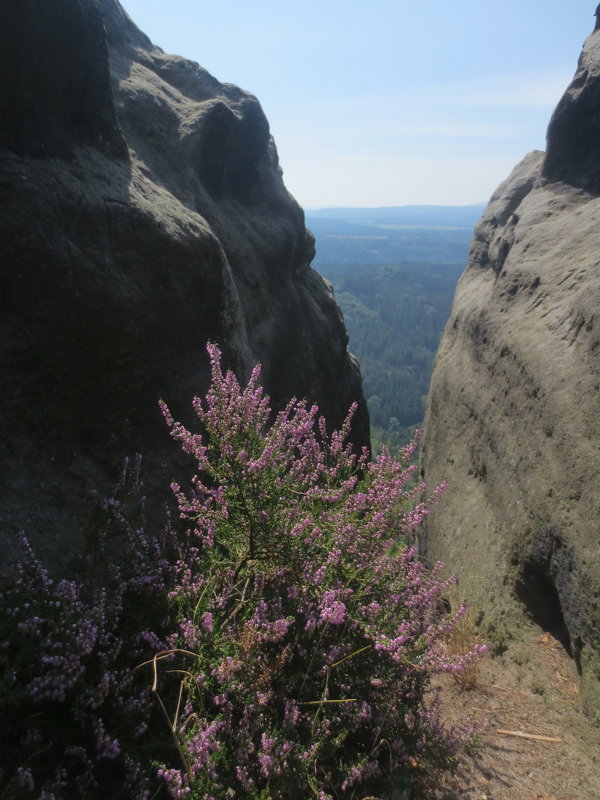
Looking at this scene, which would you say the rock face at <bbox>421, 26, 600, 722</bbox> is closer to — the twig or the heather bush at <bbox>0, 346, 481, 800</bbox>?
the twig

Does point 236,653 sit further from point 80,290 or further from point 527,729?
point 80,290

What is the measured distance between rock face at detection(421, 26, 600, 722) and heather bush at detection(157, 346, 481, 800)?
196 cm

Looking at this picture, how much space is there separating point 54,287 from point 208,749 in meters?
3.46

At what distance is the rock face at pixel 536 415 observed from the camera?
16.8 feet

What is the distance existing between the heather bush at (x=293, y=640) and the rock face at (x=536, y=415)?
196 cm

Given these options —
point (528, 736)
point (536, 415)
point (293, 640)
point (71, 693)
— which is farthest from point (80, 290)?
point (536, 415)

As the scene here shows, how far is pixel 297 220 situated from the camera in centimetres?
1365

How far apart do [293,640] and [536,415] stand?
174 inches

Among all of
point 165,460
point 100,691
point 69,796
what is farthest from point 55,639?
point 165,460

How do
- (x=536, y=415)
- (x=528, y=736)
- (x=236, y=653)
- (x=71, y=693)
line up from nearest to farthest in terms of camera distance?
(x=71, y=693) → (x=236, y=653) → (x=528, y=736) → (x=536, y=415)

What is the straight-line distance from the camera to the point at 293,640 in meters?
3.35

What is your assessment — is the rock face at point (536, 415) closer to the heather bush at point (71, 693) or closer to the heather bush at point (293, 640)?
the heather bush at point (293, 640)

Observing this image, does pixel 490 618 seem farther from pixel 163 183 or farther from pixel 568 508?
pixel 163 183

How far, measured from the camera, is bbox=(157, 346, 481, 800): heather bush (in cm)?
280
